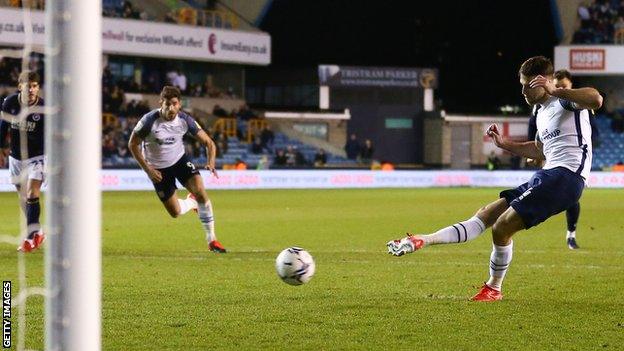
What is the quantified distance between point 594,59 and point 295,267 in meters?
50.7

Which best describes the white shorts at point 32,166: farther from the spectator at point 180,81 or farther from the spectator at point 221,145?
the spectator at point 180,81

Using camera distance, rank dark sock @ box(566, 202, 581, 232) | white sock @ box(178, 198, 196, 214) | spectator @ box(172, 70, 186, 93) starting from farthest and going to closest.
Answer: spectator @ box(172, 70, 186, 93), dark sock @ box(566, 202, 581, 232), white sock @ box(178, 198, 196, 214)

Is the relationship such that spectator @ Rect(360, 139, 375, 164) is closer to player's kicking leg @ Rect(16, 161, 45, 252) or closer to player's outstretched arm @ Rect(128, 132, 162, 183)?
player's outstretched arm @ Rect(128, 132, 162, 183)

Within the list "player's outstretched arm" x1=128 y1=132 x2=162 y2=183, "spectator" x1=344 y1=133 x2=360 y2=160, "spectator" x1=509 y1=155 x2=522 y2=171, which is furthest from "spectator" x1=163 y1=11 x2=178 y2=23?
"player's outstretched arm" x1=128 y1=132 x2=162 y2=183

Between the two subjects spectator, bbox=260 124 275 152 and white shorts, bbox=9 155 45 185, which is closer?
white shorts, bbox=9 155 45 185

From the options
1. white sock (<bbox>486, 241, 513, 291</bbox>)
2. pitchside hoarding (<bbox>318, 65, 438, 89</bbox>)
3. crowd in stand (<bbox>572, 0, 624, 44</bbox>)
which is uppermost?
crowd in stand (<bbox>572, 0, 624, 44</bbox>)

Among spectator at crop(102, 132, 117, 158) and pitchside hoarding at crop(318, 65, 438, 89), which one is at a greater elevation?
pitchside hoarding at crop(318, 65, 438, 89)

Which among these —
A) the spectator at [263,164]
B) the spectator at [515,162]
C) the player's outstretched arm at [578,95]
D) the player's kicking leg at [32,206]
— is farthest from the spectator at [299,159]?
the player's outstretched arm at [578,95]

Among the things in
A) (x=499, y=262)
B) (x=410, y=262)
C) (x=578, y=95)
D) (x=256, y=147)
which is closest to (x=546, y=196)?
A: (x=499, y=262)

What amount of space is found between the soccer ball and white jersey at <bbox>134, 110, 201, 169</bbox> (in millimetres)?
4888

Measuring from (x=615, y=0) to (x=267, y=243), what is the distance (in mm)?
47988

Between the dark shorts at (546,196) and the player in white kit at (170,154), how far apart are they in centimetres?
576

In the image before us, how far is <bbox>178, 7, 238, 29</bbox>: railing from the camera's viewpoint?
158 feet

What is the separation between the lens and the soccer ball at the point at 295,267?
360 inches
